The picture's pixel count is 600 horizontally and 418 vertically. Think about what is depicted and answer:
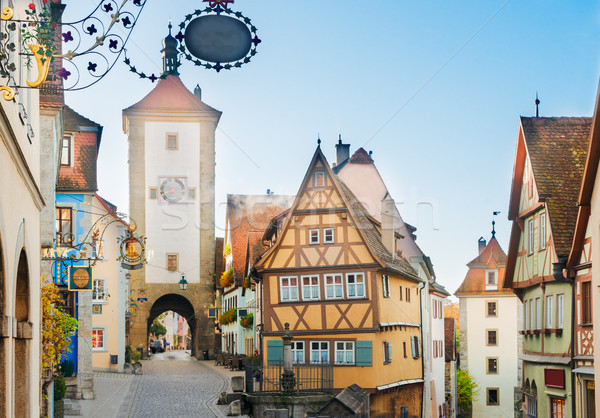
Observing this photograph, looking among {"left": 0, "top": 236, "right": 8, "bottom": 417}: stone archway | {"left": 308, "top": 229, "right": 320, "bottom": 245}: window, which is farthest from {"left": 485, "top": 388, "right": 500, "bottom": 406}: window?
{"left": 0, "top": 236, "right": 8, "bottom": 417}: stone archway

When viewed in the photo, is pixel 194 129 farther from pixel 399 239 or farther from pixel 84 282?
pixel 84 282

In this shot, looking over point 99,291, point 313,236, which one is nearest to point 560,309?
point 313,236

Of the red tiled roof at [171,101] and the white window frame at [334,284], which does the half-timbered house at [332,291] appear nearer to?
the white window frame at [334,284]

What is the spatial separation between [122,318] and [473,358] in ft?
86.2

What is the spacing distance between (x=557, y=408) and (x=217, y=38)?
55.5 feet

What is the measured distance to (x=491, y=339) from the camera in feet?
179

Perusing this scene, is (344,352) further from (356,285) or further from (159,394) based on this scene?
(159,394)

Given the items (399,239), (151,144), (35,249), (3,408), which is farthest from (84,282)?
(151,144)

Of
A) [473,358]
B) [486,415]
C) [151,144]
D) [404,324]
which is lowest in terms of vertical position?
[486,415]

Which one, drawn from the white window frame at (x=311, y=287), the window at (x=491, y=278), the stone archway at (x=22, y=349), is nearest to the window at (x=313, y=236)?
the white window frame at (x=311, y=287)

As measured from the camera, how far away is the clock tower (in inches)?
2082

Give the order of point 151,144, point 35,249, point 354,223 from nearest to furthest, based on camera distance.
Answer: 1. point 35,249
2. point 354,223
3. point 151,144

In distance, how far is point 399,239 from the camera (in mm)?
37656

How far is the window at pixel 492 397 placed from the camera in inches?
2138
